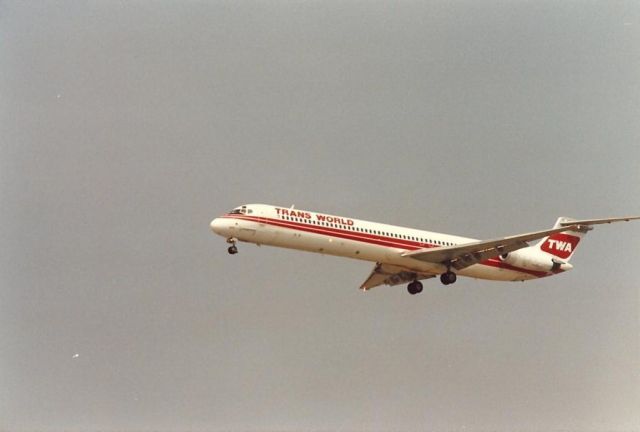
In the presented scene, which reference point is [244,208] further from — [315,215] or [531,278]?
[531,278]

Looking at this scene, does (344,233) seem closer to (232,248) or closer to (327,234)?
(327,234)

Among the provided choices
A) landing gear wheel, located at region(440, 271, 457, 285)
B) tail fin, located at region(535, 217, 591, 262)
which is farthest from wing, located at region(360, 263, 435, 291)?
tail fin, located at region(535, 217, 591, 262)

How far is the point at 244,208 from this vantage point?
36031 millimetres

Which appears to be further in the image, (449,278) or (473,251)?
(449,278)

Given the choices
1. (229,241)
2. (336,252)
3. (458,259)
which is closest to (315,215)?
(336,252)

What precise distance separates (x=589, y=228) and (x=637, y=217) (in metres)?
10.5

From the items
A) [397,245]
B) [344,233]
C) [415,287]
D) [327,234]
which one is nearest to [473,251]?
[397,245]

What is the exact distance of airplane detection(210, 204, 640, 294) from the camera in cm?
3578

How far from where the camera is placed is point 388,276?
4378 centimetres

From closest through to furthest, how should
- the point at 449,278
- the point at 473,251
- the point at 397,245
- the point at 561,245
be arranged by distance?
1. the point at 397,245
2. the point at 473,251
3. the point at 449,278
4. the point at 561,245

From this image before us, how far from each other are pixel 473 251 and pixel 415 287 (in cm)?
564

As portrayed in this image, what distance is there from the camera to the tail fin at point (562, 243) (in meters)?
45.7

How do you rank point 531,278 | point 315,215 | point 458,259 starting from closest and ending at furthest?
point 315,215
point 458,259
point 531,278

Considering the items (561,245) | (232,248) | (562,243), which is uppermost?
(562,243)
